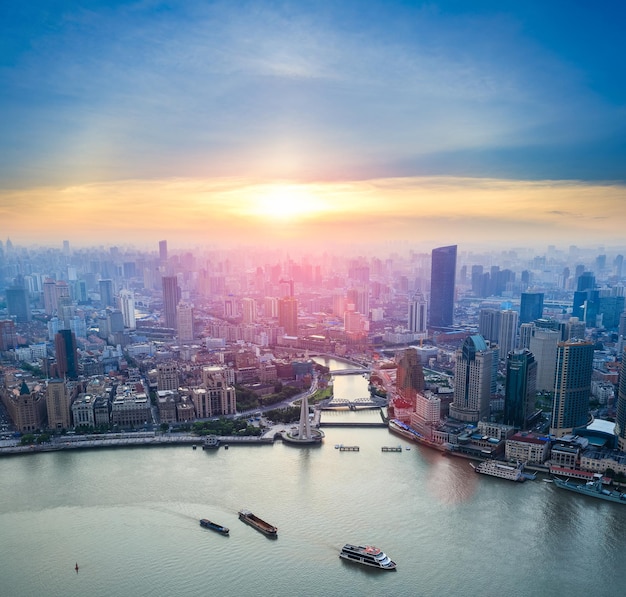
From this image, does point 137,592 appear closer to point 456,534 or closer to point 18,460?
point 456,534

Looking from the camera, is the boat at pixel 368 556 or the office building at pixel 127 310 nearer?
the boat at pixel 368 556

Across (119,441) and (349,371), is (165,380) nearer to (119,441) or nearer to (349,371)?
(119,441)

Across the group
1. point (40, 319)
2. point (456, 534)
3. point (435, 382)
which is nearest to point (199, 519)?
point (456, 534)

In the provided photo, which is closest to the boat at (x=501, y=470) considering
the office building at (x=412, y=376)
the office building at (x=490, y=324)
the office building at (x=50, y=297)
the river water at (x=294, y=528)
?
the river water at (x=294, y=528)

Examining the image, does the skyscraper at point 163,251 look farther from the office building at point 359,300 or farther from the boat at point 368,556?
the boat at point 368,556

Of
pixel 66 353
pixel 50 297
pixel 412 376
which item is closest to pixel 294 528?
pixel 412 376
